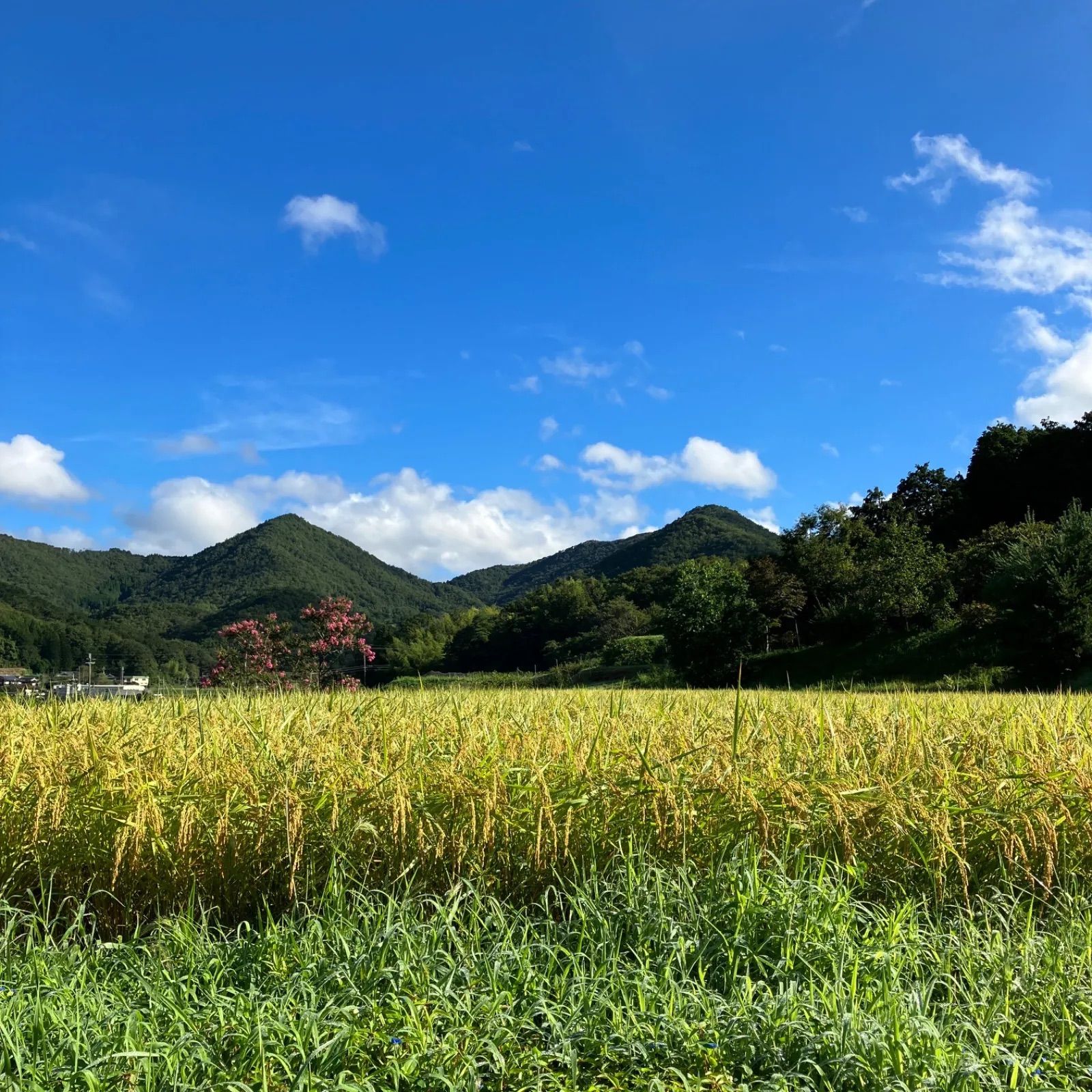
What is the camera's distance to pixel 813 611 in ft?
90.4

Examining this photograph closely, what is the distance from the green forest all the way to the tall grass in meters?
5.10

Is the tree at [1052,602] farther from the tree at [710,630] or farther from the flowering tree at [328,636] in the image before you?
the flowering tree at [328,636]

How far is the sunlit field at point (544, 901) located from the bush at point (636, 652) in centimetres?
2466

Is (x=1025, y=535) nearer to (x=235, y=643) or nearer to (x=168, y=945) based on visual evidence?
(x=235, y=643)

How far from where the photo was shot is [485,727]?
4.09 m

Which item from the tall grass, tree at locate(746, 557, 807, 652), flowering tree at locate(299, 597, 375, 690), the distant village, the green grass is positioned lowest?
the green grass

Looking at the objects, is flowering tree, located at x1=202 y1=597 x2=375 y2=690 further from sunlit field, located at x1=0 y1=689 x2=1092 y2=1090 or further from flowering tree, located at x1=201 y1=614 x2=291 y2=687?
sunlit field, located at x1=0 y1=689 x2=1092 y2=1090

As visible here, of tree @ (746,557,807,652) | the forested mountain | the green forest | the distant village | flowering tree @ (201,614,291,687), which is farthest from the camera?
the forested mountain

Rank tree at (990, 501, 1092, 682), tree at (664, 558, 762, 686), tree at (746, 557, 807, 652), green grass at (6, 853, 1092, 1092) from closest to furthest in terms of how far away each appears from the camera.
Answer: green grass at (6, 853, 1092, 1092) < tree at (990, 501, 1092, 682) < tree at (664, 558, 762, 686) < tree at (746, 557, 807, 652)

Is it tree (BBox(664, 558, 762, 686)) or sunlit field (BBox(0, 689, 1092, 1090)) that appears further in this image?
tree (BBox(664, 558, 762, 686))

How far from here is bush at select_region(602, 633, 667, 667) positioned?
98.8 ft

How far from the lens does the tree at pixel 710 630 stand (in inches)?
879

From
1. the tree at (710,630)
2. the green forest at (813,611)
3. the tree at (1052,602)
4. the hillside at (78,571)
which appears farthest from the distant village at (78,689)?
the hillside at (78,571)

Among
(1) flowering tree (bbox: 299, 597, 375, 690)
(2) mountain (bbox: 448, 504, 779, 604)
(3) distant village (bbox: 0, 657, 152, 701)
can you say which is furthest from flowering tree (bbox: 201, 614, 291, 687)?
(2) mountain (bbox: 448, 504, 779, 604)
